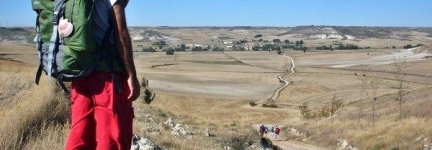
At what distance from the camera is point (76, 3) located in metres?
3.80

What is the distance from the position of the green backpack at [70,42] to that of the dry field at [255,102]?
218 centimetres

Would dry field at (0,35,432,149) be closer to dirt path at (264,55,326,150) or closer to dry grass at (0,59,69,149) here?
dry grass at (0,59,69,149)

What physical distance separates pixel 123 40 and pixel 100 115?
0.54 meters

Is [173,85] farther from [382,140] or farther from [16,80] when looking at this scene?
[16,80]

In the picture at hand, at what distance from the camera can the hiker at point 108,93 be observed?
381cm

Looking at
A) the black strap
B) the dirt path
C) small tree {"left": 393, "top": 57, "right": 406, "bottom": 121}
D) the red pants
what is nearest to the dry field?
the dirt path

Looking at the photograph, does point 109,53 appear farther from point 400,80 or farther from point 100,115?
point 400,80

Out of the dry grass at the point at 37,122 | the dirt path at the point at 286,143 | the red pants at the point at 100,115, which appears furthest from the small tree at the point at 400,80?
the red pants at the point at 100,115

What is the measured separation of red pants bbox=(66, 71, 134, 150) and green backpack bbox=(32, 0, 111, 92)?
134 mm

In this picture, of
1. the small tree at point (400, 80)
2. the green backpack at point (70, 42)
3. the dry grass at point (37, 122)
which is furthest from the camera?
the small tree at point (400, 80)

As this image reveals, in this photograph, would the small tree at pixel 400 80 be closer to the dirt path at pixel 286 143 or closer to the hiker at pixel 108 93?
the dirt path at pixel 286 143

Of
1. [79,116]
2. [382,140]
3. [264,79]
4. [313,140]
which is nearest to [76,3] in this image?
[79,116]

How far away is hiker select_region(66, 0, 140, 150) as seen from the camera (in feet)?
12.5

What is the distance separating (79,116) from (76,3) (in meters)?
0.78
